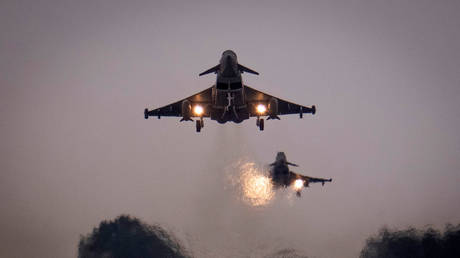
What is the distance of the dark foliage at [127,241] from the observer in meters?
51.9

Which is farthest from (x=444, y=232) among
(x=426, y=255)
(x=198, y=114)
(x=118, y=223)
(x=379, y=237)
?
(x=118, y=223)

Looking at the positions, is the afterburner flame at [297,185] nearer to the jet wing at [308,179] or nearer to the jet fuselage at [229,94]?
the jet wing at [308,179]

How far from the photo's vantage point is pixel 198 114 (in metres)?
43.3

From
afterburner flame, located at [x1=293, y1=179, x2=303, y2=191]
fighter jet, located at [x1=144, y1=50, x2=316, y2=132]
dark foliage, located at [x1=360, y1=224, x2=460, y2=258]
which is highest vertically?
fighter jet, located at [x1=144, y1=50, x2=316, y2=132]

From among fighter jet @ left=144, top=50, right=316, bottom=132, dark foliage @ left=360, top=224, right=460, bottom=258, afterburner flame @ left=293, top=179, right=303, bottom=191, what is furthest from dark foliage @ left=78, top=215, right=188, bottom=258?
dark foliage @ left=360, top=224, right=460, bottom=258

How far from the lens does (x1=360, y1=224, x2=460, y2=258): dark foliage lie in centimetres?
4597

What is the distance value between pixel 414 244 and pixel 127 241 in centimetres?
3148

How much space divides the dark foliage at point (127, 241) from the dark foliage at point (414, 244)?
19893 mm

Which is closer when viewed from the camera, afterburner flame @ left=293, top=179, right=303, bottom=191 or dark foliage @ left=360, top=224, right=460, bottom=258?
dark foliage @ left=360, top=224, right=460, bottom=258

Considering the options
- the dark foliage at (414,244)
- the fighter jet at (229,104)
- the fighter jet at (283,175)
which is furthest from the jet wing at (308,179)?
the fighter jet at (229,104)

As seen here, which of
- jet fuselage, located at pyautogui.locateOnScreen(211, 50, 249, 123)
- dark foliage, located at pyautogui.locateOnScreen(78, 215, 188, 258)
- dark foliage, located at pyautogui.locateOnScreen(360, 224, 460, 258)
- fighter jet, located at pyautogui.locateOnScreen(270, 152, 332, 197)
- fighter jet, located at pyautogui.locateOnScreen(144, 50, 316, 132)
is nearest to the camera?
jet fuselage, located at pyautogui.locateOnScreen(211, 50, 249, 123)

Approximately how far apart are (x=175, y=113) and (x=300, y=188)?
21148 millimetres

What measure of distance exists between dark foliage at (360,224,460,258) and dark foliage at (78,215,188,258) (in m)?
19.9

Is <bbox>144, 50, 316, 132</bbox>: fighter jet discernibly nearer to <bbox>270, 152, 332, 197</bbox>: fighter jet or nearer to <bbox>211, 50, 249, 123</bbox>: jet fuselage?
<bbox>211, 50, 249, 123</bbox>: jet fuselage
